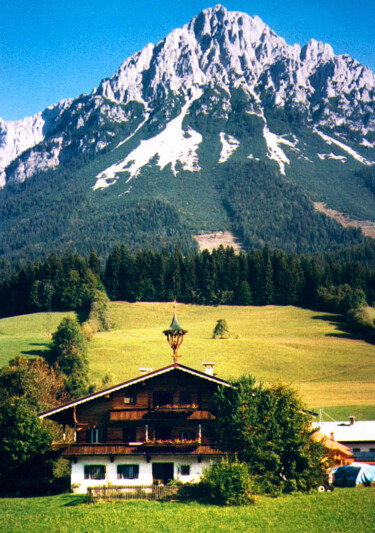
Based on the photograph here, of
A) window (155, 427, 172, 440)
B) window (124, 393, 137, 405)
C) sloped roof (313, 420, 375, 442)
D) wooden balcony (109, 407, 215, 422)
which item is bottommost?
sloped roof (313, 420, 375, 442)

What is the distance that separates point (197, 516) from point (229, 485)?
186 inches

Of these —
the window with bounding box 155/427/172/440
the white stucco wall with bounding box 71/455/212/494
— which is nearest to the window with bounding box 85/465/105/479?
the white stucco wall with bounding box 71/455/212/494

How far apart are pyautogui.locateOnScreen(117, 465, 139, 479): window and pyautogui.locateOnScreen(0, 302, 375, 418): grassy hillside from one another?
40.6 m

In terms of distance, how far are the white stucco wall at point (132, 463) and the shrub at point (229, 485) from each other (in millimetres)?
7215

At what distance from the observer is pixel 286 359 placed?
4587 inches

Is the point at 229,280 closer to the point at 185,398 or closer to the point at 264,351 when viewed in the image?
the point at 264,351

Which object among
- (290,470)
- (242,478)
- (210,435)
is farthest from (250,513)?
(210,435)

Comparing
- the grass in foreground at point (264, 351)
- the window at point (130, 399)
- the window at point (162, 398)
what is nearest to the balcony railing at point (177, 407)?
the window at point (162, 398)

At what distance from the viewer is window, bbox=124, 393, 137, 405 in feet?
180

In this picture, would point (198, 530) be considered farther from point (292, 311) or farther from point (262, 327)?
point (292, 311)

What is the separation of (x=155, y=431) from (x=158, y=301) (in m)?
131

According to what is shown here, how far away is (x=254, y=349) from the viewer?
122 metres

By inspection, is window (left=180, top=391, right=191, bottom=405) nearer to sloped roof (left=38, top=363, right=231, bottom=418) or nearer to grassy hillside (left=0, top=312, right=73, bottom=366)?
sloped roof (left=38, top=363, right=231, bottom=418)

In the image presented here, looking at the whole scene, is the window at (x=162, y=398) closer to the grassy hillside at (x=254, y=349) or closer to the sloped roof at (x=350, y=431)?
the sloped roof at (x=350, y=431)
